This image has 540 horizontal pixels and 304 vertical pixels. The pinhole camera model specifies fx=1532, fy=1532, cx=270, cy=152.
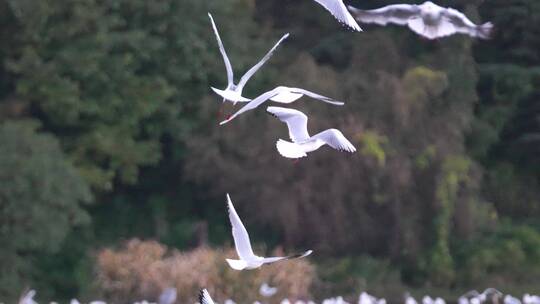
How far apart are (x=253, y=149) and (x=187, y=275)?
2.53 metres

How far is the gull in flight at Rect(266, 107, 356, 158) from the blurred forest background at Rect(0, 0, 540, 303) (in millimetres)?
7098

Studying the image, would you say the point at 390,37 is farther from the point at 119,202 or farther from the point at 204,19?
the point at 119,202

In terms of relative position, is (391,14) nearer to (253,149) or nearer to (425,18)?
(425,18)

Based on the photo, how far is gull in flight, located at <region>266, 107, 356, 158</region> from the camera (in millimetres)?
5723

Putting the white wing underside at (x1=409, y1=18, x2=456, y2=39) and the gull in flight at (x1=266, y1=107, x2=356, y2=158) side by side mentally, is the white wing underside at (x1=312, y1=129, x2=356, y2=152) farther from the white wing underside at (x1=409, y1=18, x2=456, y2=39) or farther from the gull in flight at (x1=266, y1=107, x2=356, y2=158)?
the white wing underside at (x1=409, y1=18, x2=456, y2=39)

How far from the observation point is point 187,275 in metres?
12.8

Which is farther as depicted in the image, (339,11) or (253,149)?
(253,149)

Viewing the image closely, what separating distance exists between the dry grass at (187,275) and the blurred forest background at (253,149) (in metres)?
0.03

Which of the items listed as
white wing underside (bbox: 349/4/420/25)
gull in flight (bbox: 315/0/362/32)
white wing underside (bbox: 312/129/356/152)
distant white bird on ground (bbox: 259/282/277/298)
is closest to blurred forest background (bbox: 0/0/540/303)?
distant white bird on ground (bbox: 259/282/277/298)

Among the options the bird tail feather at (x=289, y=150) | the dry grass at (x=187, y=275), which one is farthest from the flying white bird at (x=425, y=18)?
the dry grass at (x=187, y=275)

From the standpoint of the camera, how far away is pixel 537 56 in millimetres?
15625

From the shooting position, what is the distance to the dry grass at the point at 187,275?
41.8 ft

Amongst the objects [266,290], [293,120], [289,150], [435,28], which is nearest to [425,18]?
[435,28]

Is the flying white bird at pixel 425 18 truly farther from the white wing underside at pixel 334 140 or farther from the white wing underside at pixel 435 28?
the white wing underside at pixel 334 140
